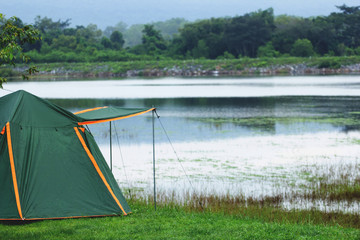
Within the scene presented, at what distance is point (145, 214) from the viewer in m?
9.82

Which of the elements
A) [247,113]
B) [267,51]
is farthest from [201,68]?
[247,113]

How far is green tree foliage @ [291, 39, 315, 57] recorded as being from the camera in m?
94.1

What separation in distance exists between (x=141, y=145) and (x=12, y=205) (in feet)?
34.3

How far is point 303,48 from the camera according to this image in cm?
9425

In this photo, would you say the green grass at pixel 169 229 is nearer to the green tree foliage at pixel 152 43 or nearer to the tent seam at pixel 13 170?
the tent seam at pixel 13 170

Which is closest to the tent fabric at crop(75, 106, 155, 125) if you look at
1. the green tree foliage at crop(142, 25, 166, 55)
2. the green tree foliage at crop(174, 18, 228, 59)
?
the green tree foliage at crop(174, 18, 228, 59)

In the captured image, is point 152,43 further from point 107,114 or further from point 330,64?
point 107,114

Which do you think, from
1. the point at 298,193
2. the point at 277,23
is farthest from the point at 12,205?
the point at 277,23

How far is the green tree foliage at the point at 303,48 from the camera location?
94125 mm

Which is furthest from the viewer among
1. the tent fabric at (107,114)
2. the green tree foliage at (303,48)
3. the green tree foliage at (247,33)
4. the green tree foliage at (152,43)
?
the green tree foliage at (152,43)

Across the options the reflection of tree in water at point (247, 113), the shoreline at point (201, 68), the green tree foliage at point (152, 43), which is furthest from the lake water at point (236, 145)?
the green tree foliage at point (152, 43)

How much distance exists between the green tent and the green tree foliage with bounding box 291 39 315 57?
287ft

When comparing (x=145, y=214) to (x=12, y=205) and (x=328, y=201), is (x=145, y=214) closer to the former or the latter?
(x=12, y=205)

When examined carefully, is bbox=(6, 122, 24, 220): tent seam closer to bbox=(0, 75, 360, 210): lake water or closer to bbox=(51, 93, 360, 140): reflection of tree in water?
bbox=(0, 75, 360, 210): lake water
